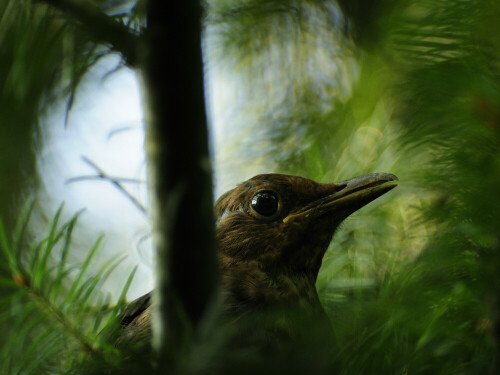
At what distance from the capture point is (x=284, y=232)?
113 inches

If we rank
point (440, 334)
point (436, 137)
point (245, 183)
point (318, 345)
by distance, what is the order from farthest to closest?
point (245, 183)
point (436, 137)
point (440, 334)
point (318, 345)

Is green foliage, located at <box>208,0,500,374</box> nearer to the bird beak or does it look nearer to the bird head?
the bird beak

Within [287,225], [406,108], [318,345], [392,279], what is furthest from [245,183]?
[318,345]

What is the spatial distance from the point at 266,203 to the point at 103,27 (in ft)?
5.27

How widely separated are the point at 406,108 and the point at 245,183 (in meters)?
1.23

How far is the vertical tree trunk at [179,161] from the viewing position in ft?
4.56

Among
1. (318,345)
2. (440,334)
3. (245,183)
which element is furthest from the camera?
(245,183)

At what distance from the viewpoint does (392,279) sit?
170 centimetres

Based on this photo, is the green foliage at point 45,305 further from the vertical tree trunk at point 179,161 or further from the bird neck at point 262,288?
the bird neck at point 262,288

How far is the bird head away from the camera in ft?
8.94

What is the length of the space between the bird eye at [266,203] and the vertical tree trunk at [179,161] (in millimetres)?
1510

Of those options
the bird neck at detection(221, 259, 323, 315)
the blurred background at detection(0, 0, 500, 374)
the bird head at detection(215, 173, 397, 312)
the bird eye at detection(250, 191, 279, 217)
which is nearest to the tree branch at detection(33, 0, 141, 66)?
the blurred background at detection(0, 0, 500, 374)

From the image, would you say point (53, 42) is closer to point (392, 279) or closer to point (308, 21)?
point (392, 279)

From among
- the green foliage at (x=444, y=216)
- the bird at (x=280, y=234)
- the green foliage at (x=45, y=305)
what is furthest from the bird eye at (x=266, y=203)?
the green foliage at (x=45, y=305)
